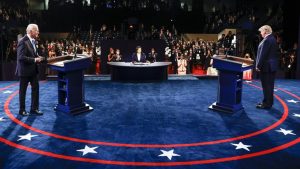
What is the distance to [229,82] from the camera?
21.3 ft

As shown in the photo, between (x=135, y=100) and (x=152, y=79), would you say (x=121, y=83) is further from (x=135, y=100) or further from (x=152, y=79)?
(x=135, y=100)

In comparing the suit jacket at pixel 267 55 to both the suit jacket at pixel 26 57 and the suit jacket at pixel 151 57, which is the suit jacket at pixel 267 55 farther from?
the suit jacket at pixel 151 57

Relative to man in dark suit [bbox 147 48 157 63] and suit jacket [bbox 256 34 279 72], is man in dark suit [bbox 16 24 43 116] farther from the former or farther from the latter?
man in dark suit [bbox 147 48 157 63]

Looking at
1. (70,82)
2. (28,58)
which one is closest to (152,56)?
(70,82)

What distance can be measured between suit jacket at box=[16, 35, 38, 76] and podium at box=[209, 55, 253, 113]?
132 inches

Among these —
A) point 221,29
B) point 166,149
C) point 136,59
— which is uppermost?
point 221,29

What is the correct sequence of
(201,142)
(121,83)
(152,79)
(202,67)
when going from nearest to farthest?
(201,142) < (121,83) < (152,79) < (202,67)

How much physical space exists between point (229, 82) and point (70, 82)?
2.98 m

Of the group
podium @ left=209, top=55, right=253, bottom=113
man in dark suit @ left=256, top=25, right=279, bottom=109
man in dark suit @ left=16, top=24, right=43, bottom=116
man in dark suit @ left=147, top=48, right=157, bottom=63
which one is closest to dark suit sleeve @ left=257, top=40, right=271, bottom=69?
man in dark suit @ left=256, top=25, right=279, bottom=109

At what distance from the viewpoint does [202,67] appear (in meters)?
14.0

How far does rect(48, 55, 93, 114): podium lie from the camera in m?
6.13

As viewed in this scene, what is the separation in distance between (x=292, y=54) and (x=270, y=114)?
588cm

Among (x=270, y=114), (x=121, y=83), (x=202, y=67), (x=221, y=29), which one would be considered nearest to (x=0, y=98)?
(x=121, y=83)

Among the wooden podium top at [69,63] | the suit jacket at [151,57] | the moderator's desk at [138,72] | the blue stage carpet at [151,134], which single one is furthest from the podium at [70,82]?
A: the suit jacket at [151,57]
